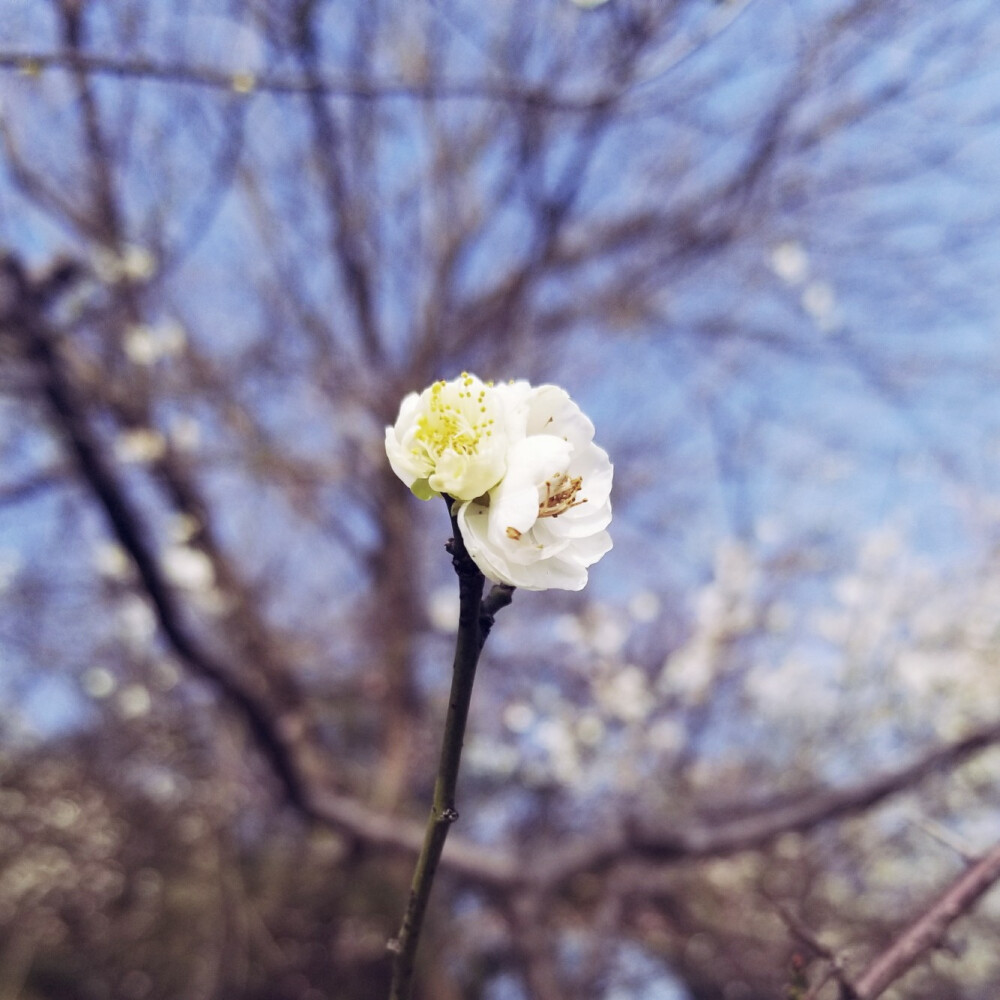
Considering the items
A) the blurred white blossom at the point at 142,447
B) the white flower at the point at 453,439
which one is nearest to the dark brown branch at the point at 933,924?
the white flower at the point at 453,439

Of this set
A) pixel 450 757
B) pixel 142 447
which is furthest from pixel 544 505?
pixel 142 447

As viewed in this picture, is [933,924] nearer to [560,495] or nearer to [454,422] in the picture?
[560,495]

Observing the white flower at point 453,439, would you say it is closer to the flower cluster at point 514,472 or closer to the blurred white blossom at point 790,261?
the flower cluster at point 514,472

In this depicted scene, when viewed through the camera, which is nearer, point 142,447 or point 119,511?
point 119,511

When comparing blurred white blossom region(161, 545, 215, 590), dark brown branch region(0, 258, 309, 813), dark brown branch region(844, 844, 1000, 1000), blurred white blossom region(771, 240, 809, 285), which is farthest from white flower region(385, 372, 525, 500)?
blurred white blossom region(771, 240, 809, 285)

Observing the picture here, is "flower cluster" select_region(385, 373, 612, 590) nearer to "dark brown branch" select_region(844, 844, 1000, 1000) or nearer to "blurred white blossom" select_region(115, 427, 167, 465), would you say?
"dark brown branch" select_region(844, 844, 1000, 1000)

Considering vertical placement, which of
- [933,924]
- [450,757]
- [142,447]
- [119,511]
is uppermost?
[142,447]

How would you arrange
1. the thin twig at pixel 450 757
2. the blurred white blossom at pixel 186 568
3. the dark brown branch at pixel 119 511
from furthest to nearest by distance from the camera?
the blurred white blossom at pixel 186 568
the dark brown branch at pixel 119 511
the thin twig at pixel 450 757

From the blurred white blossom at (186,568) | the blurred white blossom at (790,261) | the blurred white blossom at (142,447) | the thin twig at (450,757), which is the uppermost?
the blurred white blossom at (790,261)
